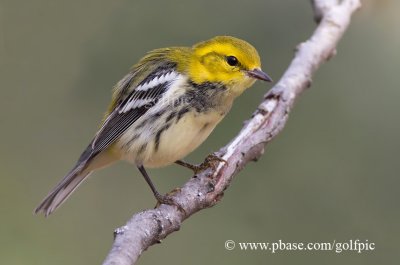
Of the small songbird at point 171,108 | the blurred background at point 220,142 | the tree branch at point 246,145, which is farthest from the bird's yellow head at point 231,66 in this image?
the blurred background at point 220,142

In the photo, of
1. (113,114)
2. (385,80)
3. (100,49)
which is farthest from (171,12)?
(385,80)

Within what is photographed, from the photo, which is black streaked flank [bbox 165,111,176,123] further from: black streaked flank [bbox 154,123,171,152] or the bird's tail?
the bird's tail

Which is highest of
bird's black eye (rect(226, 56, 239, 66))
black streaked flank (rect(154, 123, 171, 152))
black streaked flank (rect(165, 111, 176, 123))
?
bird's black eye (rect(226, 56, 239, 66))

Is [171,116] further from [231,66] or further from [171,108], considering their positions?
[231,66]

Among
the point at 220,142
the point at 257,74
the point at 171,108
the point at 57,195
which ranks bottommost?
the point at 57,195

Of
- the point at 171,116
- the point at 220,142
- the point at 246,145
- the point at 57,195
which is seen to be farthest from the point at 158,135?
the point at 220,142

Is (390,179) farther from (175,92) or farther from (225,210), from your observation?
(175,92)

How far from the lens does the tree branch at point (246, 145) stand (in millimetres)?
2662

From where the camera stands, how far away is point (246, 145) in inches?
149

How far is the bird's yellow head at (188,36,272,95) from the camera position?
3.86m

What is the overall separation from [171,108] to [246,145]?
17.4 inches

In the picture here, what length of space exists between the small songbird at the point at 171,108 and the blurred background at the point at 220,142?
622 mm

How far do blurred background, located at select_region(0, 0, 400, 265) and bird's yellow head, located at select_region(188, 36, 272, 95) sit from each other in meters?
0.82

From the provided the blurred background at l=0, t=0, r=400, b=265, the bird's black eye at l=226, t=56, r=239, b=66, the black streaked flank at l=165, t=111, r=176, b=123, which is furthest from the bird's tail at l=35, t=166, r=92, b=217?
the bird's black eye at l=226, t=56, r=239, b=66
